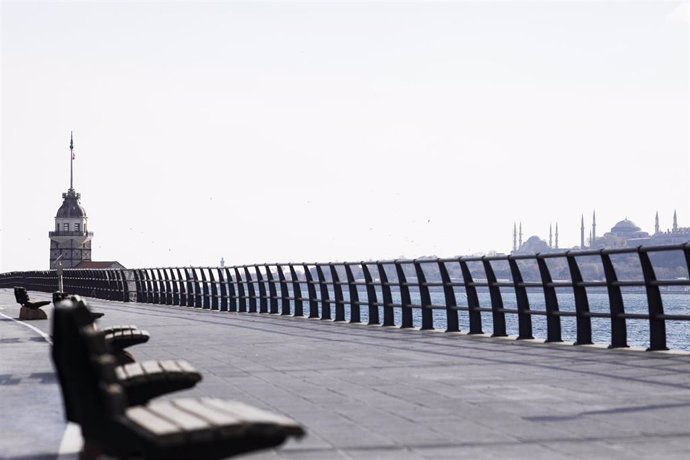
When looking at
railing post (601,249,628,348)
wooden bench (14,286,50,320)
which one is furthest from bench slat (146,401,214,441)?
wooden bench (14,286,50,320)

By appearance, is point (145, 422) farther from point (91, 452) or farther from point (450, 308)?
point (450, 308)

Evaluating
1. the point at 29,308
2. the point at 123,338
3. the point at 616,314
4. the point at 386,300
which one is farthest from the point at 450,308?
the point at 123,338

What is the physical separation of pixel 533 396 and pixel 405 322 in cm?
1633

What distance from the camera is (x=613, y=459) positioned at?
7879mm

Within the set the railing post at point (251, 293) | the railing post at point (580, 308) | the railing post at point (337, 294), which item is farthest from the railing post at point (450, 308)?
the railing post at point (251, 293)

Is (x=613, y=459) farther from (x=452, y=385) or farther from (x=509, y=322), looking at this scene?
(x=509, y=322)

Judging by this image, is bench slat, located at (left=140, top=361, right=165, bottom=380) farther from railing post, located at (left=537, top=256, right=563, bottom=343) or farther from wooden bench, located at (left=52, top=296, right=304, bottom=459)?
railing post, located at (left=537, top=256, right=563, bottom=343)

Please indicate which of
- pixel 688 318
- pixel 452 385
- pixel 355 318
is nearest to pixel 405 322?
pixel 355 318

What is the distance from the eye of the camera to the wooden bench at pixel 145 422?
5238mm

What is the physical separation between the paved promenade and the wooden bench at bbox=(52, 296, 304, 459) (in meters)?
2.41

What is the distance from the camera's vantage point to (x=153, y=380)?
770 cm

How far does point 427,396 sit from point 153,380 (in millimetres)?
4480

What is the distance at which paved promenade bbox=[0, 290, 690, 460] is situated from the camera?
27.8ft

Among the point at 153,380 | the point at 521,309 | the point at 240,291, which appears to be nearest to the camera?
the point at 153,380
